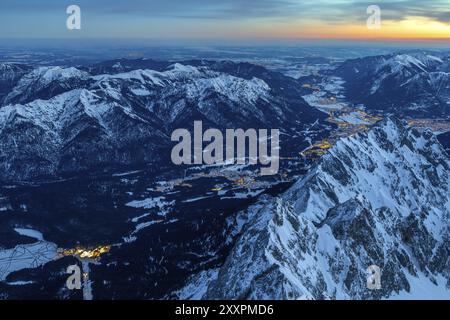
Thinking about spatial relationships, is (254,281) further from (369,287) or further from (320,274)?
(369,287)

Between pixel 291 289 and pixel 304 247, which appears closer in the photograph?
pixel 291 289
